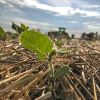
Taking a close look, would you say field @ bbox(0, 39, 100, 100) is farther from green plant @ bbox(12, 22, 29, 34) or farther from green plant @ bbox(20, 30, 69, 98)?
green plant @ bbox(12, 22, 29, 34)

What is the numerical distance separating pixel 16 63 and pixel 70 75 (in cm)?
32

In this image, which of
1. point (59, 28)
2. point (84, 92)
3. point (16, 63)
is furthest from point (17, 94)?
point (59, 28)

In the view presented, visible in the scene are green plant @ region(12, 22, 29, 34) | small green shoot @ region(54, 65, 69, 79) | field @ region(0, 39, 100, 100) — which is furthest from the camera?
green plant @ region(12, 22, 29, 34)

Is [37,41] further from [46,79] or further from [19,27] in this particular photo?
[19,27]

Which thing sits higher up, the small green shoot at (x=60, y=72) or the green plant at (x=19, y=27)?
the green plant at (x=19, y=27)

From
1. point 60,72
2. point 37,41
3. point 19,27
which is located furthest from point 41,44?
point 19,27

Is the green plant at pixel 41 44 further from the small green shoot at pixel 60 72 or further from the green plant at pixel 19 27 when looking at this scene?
the green plant at pixel 19 27

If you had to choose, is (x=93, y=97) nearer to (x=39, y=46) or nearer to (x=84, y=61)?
(x=39, y=46)

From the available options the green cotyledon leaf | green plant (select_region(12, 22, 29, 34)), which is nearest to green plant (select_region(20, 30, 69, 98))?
the green cotyledon leaf

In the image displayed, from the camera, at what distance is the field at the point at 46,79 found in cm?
122

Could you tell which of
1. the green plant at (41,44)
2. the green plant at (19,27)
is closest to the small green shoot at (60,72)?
the green plant at (41,44)

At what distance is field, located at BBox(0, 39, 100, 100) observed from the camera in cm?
122

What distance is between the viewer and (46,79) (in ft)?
4.61

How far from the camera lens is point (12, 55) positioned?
1964mm
